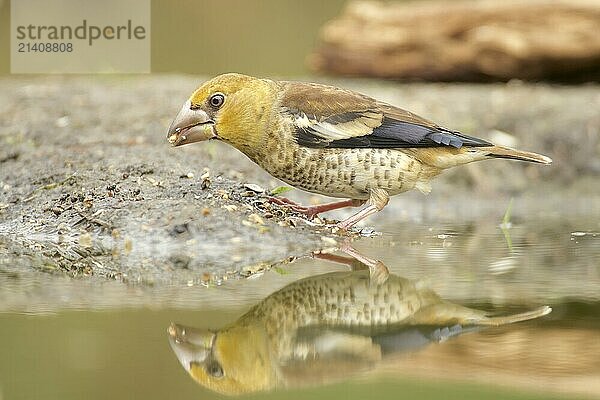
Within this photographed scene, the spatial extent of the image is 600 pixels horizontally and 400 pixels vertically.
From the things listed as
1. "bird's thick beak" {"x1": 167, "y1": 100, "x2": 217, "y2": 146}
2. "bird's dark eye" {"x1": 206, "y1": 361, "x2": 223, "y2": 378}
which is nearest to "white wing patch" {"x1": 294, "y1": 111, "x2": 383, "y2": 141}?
"bird's thick beak" {"x1": 167, "y1": 100, "x2": 217, "y2": 146}

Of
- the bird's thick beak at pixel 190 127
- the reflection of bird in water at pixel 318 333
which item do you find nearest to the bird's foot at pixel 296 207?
the bird's thick beak at pixel 190 127

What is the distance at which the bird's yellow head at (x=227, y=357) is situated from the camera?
148 inches

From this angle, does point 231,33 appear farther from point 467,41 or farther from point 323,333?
point 323,333

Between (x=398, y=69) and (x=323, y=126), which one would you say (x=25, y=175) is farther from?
(x=398, y=69)

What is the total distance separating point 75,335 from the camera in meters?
4.39

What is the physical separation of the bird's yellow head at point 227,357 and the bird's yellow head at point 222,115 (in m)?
2.52

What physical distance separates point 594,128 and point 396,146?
14.0 ft

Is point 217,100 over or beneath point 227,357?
over

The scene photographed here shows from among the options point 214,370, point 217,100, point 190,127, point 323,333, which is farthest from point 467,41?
point 214,370

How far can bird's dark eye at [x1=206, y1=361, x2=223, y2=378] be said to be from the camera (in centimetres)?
386

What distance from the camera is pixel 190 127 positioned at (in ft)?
22.5

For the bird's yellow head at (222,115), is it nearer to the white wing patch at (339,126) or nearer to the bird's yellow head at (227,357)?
the white wing patch at (339,126)

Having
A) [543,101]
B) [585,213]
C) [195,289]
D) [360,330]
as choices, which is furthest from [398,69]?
[360,330]

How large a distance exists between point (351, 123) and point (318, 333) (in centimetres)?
281
